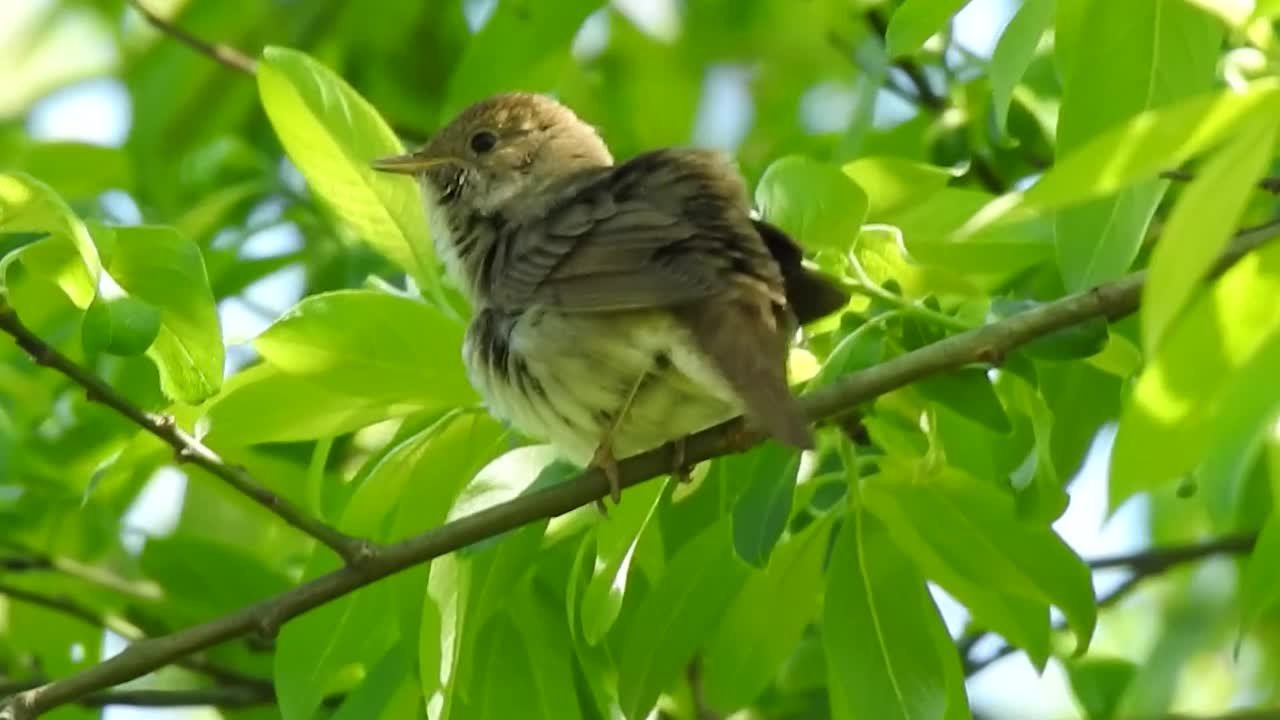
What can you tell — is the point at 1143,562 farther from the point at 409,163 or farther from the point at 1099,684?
the point at 409,163

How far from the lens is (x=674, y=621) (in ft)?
10.5

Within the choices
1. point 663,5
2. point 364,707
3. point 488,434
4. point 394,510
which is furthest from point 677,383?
point 663,5

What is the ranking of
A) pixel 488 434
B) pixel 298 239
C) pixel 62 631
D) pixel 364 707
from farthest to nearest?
pixel 298 239
pixel 62 631
pixel 488 434
pixel 364 707

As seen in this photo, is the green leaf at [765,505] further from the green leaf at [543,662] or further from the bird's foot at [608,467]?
the green leaf at [543,662]

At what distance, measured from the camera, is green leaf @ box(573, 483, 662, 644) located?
121 inches

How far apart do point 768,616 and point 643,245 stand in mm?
843

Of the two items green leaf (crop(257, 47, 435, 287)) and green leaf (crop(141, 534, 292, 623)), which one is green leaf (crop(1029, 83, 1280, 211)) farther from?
green leaf (crop(141, 534, 292, 623))

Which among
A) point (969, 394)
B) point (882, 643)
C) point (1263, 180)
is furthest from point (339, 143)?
point (1263, 180)

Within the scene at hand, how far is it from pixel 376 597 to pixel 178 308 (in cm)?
66

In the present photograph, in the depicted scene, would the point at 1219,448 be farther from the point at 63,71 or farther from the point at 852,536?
the point at 63,71

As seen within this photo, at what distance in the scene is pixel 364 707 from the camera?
131 inches

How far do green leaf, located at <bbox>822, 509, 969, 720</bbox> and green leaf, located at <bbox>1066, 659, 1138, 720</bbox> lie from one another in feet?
4.14

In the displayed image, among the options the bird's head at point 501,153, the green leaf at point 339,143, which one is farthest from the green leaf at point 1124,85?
the bird's head at point 501,153

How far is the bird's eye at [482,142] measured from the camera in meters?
5.05
